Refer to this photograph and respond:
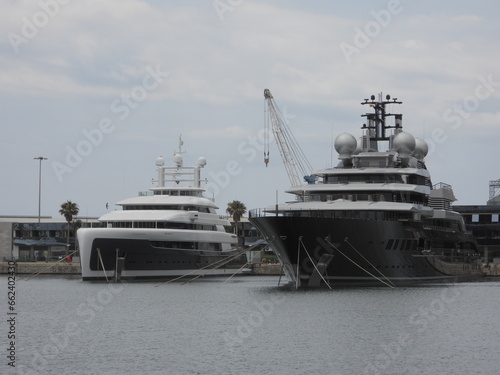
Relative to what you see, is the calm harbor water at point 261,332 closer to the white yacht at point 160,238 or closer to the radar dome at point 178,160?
the white yacht at point 160,238

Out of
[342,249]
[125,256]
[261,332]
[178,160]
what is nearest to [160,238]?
[125,256]

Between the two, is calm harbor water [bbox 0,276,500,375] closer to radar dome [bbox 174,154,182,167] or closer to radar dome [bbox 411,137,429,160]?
radar dome [bbox 411,137,429,160]

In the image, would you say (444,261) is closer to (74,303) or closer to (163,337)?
(74,303)

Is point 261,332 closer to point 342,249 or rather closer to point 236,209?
point 342,249

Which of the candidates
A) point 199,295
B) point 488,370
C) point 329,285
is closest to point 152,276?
point 199,295

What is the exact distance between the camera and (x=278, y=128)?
126 metres

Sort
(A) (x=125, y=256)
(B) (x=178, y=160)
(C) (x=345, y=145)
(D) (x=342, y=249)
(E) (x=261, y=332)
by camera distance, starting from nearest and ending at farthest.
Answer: (E) (x=261, y=332)
(D) (x=342, y=249)
(C) (x=345, y=145)
(A) (x=125, y=256)
(B) (x=178, y=160)

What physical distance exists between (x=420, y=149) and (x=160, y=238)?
24.8 metres

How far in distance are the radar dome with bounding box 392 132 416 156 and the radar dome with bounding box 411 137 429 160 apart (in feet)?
22.3

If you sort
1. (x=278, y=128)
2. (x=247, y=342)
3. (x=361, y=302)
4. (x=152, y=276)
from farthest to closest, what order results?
(x=278, y=128) < (x=152, y=276) < (x=361, y=302) < (x=247, y=342)

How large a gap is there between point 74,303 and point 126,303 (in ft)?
10.9

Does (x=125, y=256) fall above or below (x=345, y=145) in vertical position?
below

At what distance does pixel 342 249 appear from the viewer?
232ft

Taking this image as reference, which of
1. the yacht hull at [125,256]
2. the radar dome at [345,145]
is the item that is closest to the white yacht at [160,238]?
the yacht hull at [125,256]
